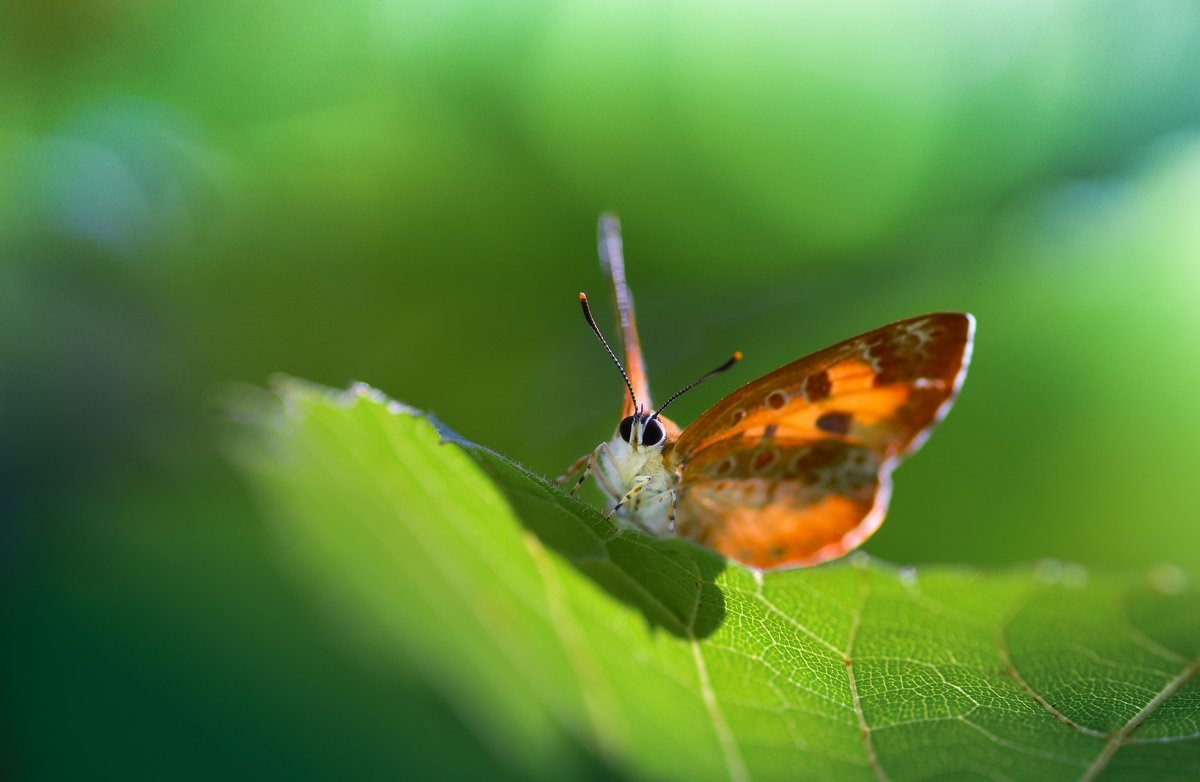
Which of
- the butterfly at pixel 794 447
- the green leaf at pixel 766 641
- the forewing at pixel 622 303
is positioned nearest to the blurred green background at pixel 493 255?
the forewing at pixel 622 303

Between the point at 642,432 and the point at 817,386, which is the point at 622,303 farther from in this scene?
the point at 817,386

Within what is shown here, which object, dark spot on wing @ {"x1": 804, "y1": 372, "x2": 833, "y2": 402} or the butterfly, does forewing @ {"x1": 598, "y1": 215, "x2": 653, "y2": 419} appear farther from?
dark spot on wing @ {"x1": 804, "y1": 372, "x2": 833, "y2": 402}

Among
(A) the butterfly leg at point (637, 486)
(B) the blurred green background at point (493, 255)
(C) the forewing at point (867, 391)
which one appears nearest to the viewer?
(C) the forewing at point (867, 391)

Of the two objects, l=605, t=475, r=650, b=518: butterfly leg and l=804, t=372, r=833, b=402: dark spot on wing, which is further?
l=605, t=475, r=650, b=518: butterfly leg

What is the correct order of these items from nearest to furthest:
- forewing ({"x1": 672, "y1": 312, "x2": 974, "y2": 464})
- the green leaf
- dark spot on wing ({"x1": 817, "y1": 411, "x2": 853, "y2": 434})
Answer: the green leaf, forewing ({"x1": 672, "y1": 312, "x2": 974, "y2": 464}), dark spot on wing ({"x1": 817, "y1": 411, "x2": 853, "y2": 434})

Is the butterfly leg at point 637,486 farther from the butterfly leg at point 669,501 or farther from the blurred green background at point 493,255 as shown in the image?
the blurred green background at point 493,255

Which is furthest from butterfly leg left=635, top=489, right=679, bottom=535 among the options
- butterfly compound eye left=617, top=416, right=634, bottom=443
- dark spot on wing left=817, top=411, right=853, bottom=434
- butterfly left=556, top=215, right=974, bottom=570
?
dark spot on wing left=817, top=411, right=853, bottom=434

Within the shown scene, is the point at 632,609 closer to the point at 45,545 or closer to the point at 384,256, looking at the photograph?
the point at 384,256
